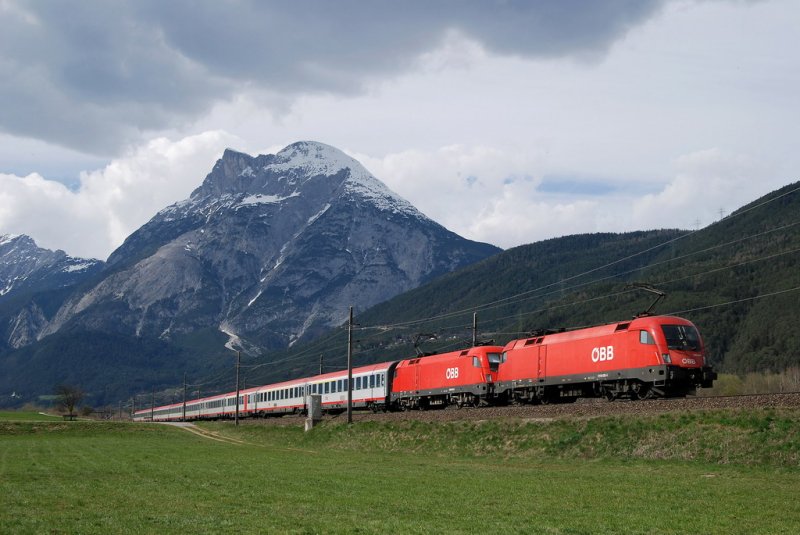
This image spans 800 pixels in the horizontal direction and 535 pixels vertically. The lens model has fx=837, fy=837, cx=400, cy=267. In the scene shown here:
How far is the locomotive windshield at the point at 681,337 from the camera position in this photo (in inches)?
1857

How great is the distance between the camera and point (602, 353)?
5103 cm

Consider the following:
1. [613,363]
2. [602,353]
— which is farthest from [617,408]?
[602,353]

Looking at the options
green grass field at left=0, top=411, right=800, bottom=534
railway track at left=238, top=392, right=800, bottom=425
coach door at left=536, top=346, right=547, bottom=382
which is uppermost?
coach door at left=536, top=346, right=547, bottom=382

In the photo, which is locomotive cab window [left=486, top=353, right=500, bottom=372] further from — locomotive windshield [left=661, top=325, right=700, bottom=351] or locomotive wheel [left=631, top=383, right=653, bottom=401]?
locomotive windshield [left=661, top=325, right=700, bottom=351]

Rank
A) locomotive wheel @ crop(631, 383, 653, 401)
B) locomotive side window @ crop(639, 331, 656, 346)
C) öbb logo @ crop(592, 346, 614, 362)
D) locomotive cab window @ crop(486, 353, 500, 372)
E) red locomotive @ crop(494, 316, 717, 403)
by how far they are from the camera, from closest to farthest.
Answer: red locomotive @ crop(494, 316, 717, 403) < locomotive side window @ crop(639, 331, 656, 346) < locomotive wheel @ crop(631, 383, 653, 401) < öbb logo @ crop(592, 346, 614, 362) < locomotive cab window @ crop(486, 353, 500, 372)

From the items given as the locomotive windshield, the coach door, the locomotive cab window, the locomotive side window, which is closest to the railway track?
the locomotive side window

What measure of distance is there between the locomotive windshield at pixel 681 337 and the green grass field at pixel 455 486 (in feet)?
23.1

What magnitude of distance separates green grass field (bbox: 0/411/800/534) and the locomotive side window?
6.35 metres

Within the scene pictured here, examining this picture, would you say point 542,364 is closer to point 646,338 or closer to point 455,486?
point 646,338

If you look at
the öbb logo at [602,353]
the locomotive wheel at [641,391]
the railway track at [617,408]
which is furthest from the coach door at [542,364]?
the locomotive wheel at [641,391]

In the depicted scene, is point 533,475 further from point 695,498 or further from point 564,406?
point 564,406

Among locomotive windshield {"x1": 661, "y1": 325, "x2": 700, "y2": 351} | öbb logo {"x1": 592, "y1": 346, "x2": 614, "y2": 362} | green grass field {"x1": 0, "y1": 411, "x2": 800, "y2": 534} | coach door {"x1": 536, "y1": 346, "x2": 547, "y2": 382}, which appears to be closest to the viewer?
green grass field {"x1": 0, "y1": 411, "x2": 800, "y2": 534}

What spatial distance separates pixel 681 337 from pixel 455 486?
844 inches

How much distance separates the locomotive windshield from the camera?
47.2 meters
